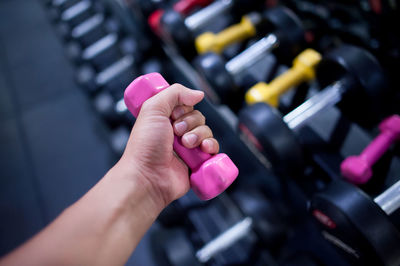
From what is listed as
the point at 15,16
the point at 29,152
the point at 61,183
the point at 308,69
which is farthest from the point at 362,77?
the point at 15,16

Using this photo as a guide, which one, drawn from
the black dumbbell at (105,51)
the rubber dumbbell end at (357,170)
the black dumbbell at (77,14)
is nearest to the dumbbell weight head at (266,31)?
the rubber dumbbell end at (357,170)

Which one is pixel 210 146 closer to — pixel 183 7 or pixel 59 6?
pixel 183 7

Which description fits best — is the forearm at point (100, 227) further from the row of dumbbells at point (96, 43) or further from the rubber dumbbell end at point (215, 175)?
the row of dumbbells at point (96, 43)

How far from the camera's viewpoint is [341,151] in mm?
922

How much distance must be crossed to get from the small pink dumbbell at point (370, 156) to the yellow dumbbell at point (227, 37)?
57 centimetres

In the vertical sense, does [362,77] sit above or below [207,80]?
below

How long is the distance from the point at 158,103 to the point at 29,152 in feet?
4.30

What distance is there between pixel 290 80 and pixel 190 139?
0.54 metres

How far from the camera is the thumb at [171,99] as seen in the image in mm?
503

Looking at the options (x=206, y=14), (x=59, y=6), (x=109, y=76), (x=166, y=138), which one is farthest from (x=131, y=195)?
(x=59, y=6)

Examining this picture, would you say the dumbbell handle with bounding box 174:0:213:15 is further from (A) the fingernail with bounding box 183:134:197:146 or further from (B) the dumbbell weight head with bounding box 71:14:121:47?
(A) the fingernail with bounding box 183:134:197:146

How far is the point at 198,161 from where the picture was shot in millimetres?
558

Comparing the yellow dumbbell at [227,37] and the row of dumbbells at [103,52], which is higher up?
the row of dumbbells at [103,52]

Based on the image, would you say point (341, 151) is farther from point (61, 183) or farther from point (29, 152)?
point (29, 152)
